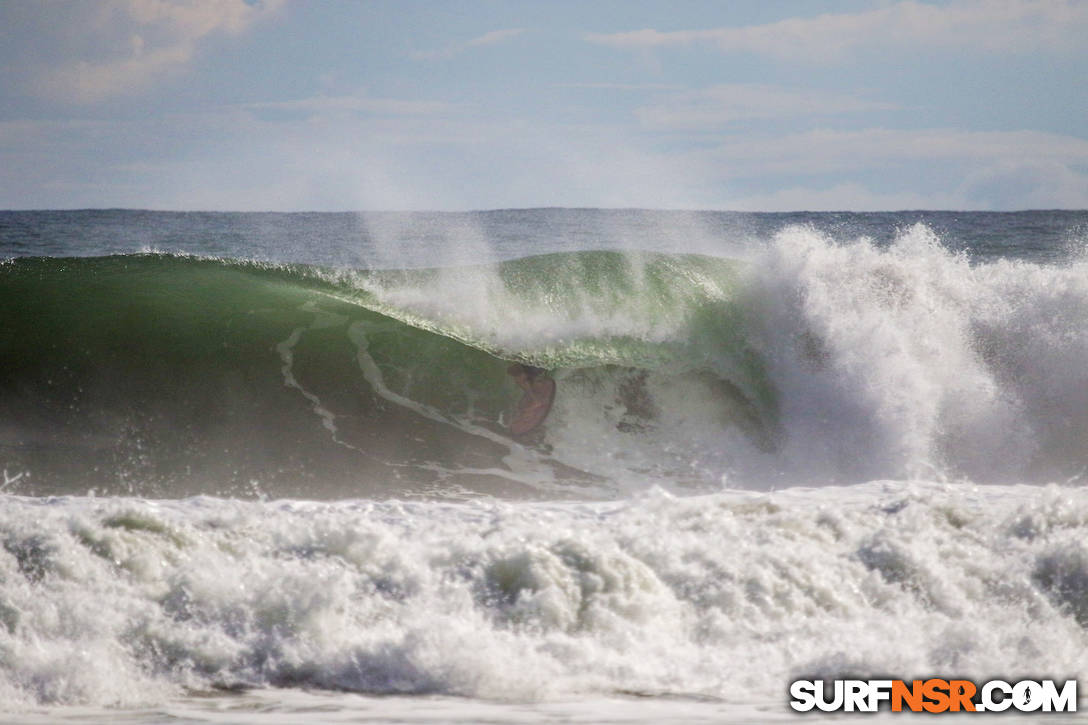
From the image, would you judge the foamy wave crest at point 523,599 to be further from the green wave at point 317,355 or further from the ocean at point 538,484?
the green wave at point 317,355

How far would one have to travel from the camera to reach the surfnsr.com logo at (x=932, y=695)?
12.5ft

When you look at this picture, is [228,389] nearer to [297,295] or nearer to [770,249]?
[297,295]

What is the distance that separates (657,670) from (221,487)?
391 centimetres

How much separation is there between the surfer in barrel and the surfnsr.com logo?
462 cm

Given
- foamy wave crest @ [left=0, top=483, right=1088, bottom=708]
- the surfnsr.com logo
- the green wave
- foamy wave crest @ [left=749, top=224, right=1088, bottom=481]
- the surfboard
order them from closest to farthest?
1. the surfnsr.com logo
2. foamy wave crest @ [left=0, top=483, right=1088, bottom=708]
3. the green wave
4. the surfboard
5. foamy wave crest @ [left=749, top=224, right=1088, bottom=481]

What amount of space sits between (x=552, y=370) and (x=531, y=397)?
19.6 inches

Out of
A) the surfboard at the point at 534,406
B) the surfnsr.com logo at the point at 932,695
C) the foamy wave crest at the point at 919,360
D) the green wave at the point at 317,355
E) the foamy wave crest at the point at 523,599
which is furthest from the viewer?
the foamy wave crest at the point at 919,360

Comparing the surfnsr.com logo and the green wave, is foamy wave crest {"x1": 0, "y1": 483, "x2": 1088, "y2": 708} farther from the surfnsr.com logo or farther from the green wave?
the green wave

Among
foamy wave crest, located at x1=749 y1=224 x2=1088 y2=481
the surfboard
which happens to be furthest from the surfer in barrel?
foamy wave crest, located at x1=749 y1=224 x2=1088 y2=481

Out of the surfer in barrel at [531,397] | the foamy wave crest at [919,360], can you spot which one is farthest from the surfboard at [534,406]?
the foamy wave crest at [919,360]

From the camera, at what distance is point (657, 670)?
416cm

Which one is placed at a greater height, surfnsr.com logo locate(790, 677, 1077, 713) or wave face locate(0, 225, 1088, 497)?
wave face locate(0, 225, 1088, 497)

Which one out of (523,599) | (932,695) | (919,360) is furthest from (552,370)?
(932,695)

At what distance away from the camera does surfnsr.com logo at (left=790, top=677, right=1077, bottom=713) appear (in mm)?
3805
